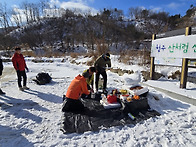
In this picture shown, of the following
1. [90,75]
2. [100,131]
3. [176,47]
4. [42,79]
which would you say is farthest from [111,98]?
[42,79]

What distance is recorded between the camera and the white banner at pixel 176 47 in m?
3.42

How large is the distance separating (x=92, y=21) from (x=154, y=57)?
4379 cm

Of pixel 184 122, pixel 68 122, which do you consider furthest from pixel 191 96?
pixel 68 122

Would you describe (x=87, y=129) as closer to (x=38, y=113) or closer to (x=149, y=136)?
(x=149, y=136)

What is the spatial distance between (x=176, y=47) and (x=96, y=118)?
3.44 meters

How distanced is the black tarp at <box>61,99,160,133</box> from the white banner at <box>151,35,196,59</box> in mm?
2135

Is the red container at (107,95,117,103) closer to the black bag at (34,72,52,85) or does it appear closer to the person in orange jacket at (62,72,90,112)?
the person in orange jacket at (62,72,90,112)

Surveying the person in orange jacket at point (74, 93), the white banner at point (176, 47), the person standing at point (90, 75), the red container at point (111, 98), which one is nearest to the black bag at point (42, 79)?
the person standing at point (90, 75)

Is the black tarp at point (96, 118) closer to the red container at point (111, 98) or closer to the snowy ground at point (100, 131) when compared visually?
the snowy ground at point (100, 131)

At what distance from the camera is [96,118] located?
272 centimetres

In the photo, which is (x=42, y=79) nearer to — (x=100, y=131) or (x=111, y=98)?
(x=111, y=98)

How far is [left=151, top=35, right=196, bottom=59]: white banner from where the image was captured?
3.42 m

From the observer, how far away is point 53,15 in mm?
Answer: 53750

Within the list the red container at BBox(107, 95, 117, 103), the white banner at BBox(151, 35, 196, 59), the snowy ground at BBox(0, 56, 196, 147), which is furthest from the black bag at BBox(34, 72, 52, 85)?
the white banner at BBox(151, 35, 196, 59)
